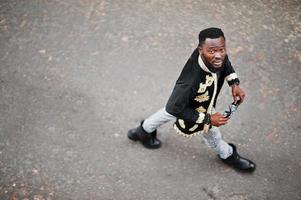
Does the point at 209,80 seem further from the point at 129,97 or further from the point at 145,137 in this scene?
the point at 129,97

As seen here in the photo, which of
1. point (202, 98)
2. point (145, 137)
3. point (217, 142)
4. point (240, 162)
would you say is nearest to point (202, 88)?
point (202, 98)

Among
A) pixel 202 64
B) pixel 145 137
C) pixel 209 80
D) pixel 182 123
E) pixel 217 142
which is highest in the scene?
pixel 202 64

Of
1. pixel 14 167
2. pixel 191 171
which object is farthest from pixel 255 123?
pixel 14 167

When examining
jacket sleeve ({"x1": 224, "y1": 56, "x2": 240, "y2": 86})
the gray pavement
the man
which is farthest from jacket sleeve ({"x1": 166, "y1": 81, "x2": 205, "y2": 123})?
the gray pavement

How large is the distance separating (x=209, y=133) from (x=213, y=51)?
39.2 inches

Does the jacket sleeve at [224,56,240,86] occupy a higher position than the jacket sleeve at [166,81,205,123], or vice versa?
the jacket sleeve at [224,56,240,86]

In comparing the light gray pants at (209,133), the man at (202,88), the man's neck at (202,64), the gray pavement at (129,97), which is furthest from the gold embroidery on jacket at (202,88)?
the gray pavement at (129,97)

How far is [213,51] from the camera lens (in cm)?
257

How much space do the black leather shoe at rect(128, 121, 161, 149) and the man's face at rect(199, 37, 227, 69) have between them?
1276 mm

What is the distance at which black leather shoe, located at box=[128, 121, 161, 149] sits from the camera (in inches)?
143

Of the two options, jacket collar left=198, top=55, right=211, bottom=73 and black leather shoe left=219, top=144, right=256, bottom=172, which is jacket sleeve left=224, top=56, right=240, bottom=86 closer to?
jacket collar left=198, top=55, right=211, bottom=73

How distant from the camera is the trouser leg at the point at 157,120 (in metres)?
3.30

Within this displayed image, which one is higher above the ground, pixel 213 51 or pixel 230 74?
pixel 213 51

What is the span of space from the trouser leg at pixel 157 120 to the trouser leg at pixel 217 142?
382 mm
